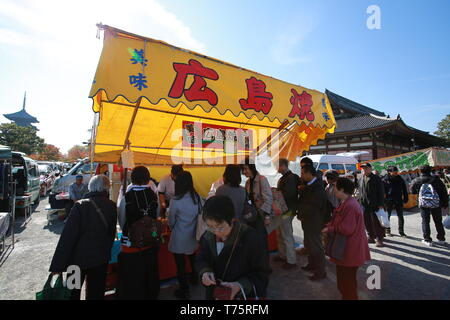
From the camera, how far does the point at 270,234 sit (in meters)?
4.79

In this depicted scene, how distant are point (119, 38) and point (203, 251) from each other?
2518 mm

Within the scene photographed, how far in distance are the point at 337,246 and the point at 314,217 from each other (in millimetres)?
1077

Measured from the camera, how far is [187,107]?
301cm

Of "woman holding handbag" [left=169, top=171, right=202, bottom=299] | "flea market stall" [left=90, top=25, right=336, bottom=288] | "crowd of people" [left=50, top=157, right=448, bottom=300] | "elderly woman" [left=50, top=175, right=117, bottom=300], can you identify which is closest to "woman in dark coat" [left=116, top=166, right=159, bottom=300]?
"crowd of people" [left=50, top=157, right=448, bottom=300]

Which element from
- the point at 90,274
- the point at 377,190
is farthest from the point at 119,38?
the point at 377,190

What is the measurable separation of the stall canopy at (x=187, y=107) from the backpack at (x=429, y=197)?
278 centimetres

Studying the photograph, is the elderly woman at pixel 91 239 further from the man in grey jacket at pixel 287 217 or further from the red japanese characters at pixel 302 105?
the red japanese characters at pixel 302 105

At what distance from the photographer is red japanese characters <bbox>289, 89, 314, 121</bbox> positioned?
398cm

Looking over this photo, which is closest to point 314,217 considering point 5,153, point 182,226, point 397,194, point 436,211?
point 182,226

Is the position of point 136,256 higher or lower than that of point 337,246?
lower

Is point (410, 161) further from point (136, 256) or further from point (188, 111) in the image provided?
point (136, 256)

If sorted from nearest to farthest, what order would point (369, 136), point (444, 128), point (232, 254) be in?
point (232, 254) → point (369, 136) → point (444, 128)

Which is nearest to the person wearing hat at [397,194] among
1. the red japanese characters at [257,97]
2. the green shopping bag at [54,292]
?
the red japanese characters at [257,97]
